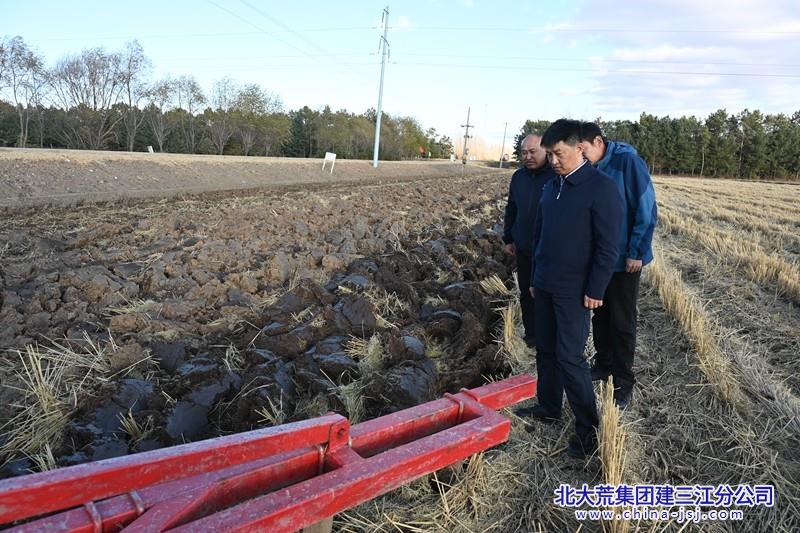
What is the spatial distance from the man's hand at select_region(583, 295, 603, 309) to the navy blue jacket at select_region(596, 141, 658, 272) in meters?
0.62

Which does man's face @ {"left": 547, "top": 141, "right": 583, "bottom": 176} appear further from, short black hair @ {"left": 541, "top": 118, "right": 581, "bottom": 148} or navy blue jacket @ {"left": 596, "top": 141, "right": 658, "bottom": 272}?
navy blue jacket @ {"left": 596, "top": 141, "right": 658, "bottom": 272}

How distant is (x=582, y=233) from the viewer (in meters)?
2.79

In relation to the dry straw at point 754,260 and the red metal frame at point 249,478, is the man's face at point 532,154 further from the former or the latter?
the dry straw at point 754,260

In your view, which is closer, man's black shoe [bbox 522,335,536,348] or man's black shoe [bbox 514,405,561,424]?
man's black shoe [bbox 514,405,561,424]

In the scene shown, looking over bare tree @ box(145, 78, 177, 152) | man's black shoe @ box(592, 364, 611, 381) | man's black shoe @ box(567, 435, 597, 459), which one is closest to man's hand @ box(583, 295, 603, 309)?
man's black shoe @ box(567, 435, 597, 459)

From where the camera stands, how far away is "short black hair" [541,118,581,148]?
107 inches

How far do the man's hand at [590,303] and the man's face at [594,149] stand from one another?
98cm

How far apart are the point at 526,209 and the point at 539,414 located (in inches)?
69.2

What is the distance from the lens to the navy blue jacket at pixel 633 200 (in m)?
3.33

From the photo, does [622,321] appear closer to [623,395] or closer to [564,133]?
Answer: [623,395]

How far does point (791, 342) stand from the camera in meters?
4.46

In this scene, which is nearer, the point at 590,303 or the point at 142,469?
the point at 142,469

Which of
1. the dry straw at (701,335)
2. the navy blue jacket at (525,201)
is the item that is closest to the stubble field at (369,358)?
the dry straw at (701,335)

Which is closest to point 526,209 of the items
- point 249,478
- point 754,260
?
point 249,478
